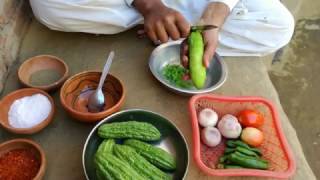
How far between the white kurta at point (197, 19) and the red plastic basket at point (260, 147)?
1.57ft

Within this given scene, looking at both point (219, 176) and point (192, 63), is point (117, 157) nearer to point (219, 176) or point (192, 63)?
point (219, 176)

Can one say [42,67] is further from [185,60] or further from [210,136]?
[210,136]

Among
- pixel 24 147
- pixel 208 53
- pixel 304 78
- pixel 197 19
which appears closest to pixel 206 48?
pixel 208 53

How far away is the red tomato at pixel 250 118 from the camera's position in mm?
1778

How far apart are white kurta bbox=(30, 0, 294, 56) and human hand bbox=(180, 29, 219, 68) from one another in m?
0.25

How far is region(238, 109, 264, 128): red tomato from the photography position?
1778mm

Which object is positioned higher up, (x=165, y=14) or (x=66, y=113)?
(x=165, y=14)

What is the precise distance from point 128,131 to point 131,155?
0.43 ft

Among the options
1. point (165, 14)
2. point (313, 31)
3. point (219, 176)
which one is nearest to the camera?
point (219, 176)

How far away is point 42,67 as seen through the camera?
1.99 metres

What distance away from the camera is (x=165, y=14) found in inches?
76.5

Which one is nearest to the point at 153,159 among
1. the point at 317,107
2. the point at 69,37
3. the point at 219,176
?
the point at 219,176

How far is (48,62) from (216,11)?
0.88m

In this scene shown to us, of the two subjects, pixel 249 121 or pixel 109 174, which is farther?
pixel 249 121
